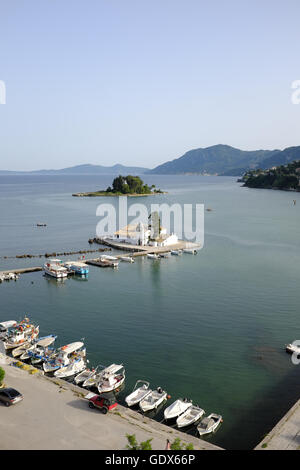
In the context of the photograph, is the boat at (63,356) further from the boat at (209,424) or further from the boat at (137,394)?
the boat at (209,424)

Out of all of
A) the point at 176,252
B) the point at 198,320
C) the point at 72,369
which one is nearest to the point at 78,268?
the point at 176,252

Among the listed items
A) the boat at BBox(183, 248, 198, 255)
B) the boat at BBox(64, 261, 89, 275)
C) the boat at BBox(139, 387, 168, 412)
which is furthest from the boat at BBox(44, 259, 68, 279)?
the boat at BBox(139, 387, 168, 412)

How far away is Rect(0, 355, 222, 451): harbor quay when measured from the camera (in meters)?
20.5

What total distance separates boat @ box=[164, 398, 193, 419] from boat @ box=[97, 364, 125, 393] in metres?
4.94

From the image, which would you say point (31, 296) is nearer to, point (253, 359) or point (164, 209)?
point (253, 359)

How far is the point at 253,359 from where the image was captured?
113 ft

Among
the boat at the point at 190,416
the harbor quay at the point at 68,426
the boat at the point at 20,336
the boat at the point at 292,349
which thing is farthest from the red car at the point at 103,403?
the boat at the point at 292,349

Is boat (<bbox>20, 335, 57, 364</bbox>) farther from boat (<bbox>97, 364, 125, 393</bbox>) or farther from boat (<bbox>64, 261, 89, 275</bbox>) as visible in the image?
boat (<bbox>64, 261, 89, 275</bbox>)

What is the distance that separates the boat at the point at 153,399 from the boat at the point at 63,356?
832cm

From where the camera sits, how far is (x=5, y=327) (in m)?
39.7

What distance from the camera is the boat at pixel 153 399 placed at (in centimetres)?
2686

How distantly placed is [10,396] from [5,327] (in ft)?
54.4

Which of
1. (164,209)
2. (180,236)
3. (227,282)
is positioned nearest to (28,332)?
(227,282)

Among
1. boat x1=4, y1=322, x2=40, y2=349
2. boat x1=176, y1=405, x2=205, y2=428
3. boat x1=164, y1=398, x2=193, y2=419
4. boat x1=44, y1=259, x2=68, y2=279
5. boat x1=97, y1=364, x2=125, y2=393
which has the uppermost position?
boat x1=44, y1=259, x2=68, y2=279
